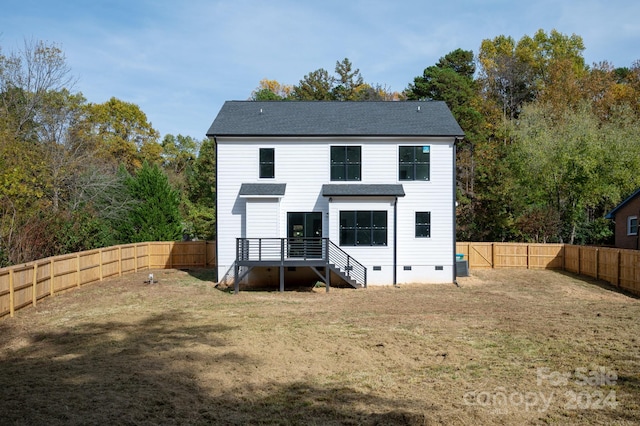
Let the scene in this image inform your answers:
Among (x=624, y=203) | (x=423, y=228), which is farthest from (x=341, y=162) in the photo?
(x=624, y=203)

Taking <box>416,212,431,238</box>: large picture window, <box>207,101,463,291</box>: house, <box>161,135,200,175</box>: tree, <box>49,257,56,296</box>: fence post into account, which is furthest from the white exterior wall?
<box>161,135,200,175</box>: tree

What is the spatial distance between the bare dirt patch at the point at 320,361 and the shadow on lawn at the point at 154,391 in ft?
0.12

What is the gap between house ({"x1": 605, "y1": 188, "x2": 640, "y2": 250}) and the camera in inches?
1129

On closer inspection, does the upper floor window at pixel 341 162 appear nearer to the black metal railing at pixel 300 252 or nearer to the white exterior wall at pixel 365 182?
the white exterior wall at pixel 365 182

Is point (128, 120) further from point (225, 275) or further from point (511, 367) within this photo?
point (511, 367)

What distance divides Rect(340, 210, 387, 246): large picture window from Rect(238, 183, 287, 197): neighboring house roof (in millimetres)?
3216

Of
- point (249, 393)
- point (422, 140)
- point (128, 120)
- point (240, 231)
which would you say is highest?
point (128, 120)

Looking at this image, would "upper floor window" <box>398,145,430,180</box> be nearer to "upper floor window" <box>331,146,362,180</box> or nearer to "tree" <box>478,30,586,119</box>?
"upper floor window" <box>331,146,362,180</box>

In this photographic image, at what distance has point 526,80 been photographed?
170 ft

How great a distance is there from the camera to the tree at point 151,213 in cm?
3350

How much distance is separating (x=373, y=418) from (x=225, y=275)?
17098mm

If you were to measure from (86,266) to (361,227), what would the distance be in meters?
12.3

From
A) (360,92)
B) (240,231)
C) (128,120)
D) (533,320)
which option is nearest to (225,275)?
(240,231)

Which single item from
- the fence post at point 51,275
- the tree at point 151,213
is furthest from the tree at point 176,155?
the fence post at point 51,275
